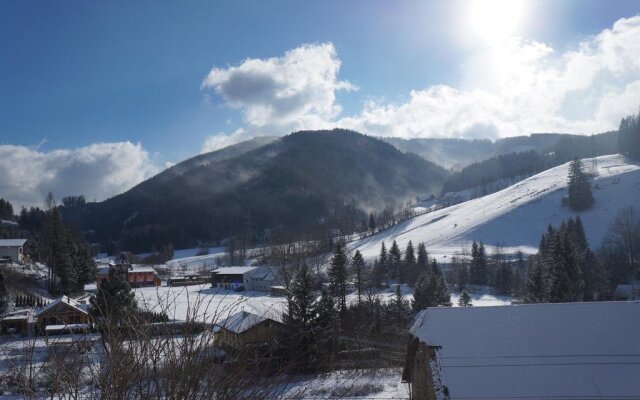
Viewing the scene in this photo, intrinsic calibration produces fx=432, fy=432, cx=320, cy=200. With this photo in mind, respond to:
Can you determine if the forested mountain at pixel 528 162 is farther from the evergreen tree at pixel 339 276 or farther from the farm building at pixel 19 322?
the farm building at pixel 19 322

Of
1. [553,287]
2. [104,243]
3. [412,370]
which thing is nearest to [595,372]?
[412,370]

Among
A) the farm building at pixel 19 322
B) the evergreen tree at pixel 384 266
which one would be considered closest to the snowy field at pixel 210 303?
the farm building at pixel 19 322

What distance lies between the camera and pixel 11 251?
45.3 meters

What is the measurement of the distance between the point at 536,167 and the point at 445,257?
3723 inches

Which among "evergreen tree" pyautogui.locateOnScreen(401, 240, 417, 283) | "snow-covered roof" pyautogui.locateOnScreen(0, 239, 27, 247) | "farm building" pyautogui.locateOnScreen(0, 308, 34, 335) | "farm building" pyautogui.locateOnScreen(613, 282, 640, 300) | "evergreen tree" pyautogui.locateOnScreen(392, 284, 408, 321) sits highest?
"snow-covered roof" pyautogui.locateOnScreen(0, 239, 27, 247)

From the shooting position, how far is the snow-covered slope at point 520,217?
7650 cm

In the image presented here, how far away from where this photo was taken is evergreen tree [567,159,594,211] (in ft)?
261

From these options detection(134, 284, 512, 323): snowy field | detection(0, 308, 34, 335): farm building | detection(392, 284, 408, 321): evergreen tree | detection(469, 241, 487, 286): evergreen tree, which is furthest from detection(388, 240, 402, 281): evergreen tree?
detection(0, 308, 34, 335): farm building

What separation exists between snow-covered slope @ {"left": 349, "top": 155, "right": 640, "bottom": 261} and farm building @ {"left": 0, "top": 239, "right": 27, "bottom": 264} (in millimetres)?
49447

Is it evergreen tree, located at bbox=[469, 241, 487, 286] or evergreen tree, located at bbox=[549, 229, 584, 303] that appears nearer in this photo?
evergreen tree, located at bbox=[549, 229, 584, 303]

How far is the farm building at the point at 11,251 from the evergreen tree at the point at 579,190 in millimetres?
86376

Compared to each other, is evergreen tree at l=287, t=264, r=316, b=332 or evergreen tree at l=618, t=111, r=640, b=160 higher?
evergreen tree at l=618, t=111, r=640, b=160

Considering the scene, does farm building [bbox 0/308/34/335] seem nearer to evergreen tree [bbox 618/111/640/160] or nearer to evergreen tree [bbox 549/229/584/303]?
evergreen tree [bbox 549/229/584/303]

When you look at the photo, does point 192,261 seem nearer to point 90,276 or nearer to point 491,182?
point 90,276
